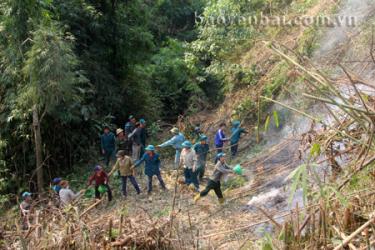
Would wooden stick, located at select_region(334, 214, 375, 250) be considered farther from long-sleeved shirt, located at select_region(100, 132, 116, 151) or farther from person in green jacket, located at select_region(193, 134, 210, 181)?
long-sleeved shirt, located at select_region(100, 132, 116, 151)

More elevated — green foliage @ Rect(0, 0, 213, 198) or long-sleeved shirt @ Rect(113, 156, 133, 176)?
green foliage @ Rect(0, 0, 213, 198)

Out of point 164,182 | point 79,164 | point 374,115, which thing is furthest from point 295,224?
point 79,164

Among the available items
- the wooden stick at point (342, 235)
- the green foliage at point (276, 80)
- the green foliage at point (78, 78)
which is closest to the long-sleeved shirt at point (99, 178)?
the green foliage at point (78, 78)

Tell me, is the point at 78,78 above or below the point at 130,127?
above

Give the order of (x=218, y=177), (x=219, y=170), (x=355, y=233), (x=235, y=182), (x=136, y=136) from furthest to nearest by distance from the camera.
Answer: (x=136, y=136)
(x=235, y=182)
(x=218, y=177)
(x=219, y=170)
(x=355, y=233)

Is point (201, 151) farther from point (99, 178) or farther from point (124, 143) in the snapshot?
point (124, 143)

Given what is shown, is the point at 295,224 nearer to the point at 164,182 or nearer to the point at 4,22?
the point at 164,182

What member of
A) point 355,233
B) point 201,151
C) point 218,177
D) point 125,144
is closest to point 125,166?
point 201,151

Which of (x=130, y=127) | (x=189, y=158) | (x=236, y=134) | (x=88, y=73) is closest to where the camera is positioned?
(x=189, y=158)

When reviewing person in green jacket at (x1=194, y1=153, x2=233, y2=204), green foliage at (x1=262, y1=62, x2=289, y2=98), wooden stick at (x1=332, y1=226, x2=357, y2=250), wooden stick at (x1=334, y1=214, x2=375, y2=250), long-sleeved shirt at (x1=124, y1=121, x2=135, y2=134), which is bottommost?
person in green jacket at (x1=194, y1=153, x2=233, y2=204)

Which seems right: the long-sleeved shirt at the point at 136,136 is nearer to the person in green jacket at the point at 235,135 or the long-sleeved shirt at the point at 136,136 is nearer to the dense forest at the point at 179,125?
the dense forest at the point at 179,125

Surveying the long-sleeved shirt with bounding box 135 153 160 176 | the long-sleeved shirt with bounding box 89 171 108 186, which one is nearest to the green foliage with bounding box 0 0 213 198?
the long-sleeved shirt with bounding box 89 171 108 186

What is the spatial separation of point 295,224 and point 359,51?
316 inches

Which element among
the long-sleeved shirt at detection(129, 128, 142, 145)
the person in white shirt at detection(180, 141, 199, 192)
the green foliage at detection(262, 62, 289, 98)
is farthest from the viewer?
the green foliage at detection(262, 62, 289, 98)
